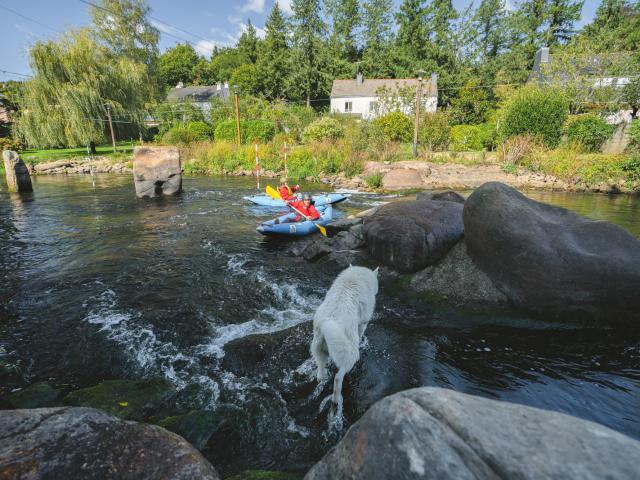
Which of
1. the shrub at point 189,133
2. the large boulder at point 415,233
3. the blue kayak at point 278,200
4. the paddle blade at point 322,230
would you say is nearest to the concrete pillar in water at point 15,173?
the blue kayak at point 278,200

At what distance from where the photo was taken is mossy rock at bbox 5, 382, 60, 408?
3762 mm

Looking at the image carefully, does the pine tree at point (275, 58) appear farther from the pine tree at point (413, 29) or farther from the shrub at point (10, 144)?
the shrub at point (10, 144)

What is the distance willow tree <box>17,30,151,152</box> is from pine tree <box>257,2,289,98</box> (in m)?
24.7

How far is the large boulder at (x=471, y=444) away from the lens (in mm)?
1549

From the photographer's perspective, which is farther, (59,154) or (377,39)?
(377,39)

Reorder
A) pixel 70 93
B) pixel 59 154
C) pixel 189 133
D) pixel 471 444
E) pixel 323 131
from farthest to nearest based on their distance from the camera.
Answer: pixel 189 133 → pixel 59 154 → pixel 323 131 → pixel 70 93 → pixel 471 444

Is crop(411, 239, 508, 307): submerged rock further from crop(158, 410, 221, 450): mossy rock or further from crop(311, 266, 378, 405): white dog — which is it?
crop(158, 410, 221, 450): mossy rock

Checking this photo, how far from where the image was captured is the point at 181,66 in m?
77.4

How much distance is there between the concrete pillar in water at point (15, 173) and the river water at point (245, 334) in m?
10.1

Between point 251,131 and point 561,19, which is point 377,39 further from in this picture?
point 251,131

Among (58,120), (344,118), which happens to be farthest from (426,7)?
(58,120)

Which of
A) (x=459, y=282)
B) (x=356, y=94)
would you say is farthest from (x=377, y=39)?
(x=459, y=282)

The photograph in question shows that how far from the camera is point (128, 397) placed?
3902 mm

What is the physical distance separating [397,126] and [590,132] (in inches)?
510
